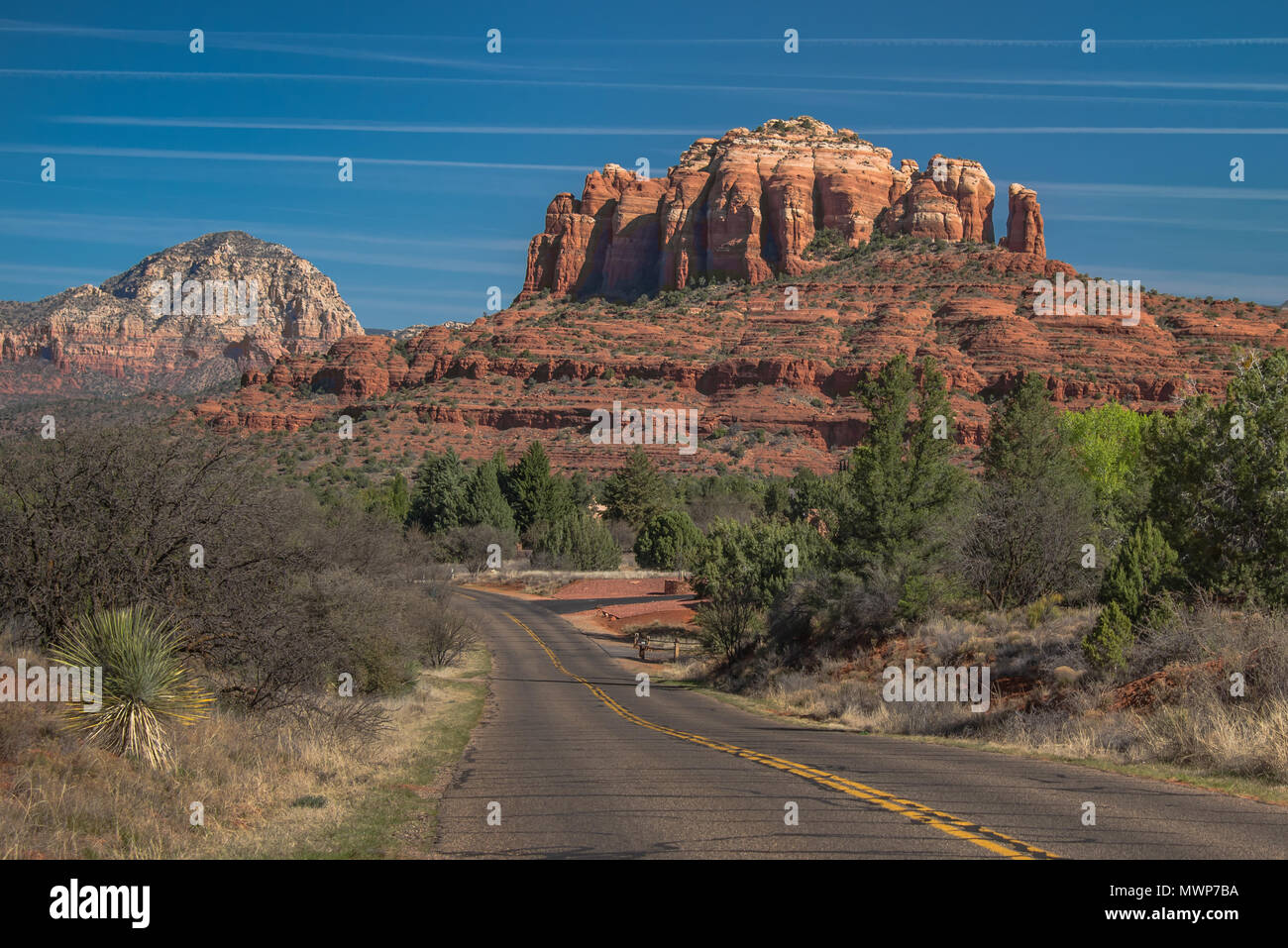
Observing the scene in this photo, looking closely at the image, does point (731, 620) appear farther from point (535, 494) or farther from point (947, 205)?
point (947, 205)

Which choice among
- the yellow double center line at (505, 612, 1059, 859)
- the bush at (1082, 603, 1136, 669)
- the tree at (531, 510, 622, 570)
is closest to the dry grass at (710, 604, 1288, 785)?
the bush at (1082, 603, 1136, 669)

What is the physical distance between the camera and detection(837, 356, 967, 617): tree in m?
30.4

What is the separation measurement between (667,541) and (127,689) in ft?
207

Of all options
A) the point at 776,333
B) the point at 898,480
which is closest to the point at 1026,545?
the point at 898,480

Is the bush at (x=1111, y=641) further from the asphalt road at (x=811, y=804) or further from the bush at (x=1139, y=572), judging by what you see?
the asphalt road at (x=811, y=804)

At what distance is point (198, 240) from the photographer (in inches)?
7037

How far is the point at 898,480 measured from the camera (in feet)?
102

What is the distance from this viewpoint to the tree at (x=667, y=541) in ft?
234

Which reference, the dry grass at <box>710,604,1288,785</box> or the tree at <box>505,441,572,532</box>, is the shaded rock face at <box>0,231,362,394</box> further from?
the dry grass at <box>710,604,1288,785</box>

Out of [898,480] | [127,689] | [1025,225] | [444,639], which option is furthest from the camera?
[1025,225]

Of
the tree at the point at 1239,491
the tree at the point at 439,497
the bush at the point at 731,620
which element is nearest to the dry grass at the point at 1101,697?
the tree at the point at 1239,491

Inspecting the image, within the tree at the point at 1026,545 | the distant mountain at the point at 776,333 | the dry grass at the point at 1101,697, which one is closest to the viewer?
the dry grass at the point at 1101,697

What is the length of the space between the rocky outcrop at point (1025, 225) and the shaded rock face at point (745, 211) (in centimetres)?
625
